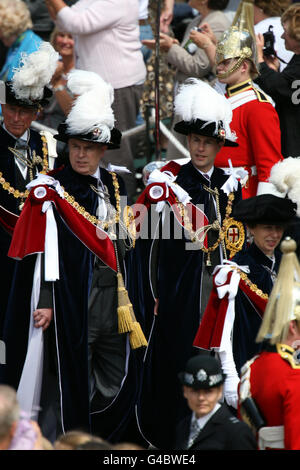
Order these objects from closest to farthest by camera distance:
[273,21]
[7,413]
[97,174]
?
[7,413] < [97,174] < [273,21]

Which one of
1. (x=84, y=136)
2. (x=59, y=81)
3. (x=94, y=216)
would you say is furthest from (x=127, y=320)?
(x=59, y=81)

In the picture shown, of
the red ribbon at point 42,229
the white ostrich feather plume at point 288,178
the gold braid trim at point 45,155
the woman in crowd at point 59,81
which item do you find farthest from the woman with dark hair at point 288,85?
the woman in crowd at point 59,81

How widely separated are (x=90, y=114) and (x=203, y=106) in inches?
29.4

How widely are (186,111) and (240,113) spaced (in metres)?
0.76

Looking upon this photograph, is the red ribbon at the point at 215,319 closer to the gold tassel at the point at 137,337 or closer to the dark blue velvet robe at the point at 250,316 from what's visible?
the dark blue velvet robe at the point at 250,316

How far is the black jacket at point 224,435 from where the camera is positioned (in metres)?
5.46

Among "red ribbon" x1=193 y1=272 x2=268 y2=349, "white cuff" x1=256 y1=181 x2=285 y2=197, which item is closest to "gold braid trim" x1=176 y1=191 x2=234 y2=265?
"white cuff" x1=256 y1=181 x2=285 y2=197

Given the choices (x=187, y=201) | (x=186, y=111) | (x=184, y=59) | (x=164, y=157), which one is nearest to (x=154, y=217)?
(x=187, y=201)

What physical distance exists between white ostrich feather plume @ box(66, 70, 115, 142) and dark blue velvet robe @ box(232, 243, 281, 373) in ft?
4.66

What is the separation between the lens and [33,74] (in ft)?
27.3

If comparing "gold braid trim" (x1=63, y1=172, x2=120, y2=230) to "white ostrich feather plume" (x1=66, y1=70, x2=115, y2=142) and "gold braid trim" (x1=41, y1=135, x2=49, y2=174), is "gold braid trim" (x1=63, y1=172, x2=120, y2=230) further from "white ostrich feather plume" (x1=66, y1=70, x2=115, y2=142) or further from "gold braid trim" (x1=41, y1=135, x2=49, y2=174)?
"gold braid trim" (x1=41, y1=135, x2=49, y2=174)

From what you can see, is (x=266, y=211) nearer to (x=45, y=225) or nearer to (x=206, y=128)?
(x=206, y=128)

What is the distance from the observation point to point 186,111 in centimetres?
782

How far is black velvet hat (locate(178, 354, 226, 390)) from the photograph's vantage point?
5773mm
